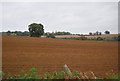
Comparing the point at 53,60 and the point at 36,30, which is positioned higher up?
the point at 36,30

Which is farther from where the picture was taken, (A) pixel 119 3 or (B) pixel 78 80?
A: (A) pixel 119 3

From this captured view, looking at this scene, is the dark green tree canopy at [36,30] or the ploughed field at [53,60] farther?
the dark green tree canopy at [36,30]

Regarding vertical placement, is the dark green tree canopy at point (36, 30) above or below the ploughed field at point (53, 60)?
above

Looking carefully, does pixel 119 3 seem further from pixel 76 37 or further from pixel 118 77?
pixel 76 37

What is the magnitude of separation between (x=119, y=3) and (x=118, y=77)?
5.19m

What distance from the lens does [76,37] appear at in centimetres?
2041

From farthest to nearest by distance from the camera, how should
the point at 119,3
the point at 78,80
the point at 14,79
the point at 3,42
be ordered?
the point at 3,42, the point at 119,3, the point at 14,79, the point at 78,80

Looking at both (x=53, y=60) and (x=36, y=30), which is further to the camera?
(x=36, y=30)

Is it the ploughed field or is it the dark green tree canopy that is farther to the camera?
the dark green tree canopy

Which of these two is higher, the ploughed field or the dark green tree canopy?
the dark green tree canopy

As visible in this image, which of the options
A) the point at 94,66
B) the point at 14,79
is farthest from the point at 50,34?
the point at 14,79

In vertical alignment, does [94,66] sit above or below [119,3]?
below

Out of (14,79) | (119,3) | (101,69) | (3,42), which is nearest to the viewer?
(14,79)

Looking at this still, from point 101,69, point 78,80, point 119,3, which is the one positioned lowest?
point 101,69
